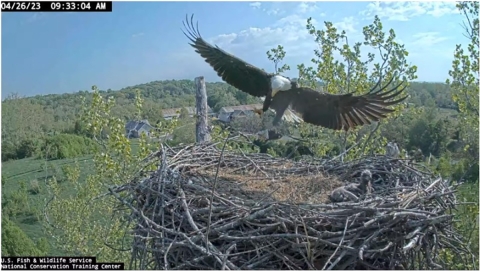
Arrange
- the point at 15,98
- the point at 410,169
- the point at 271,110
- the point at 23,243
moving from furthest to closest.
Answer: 1. the point at 15,98
2. the point at 23,243
3. the point at 271,110
4. the point at 410,169

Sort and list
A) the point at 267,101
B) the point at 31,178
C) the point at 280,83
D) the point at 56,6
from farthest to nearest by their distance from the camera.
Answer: the point at 31,178, the point at 267,101, the point at 280,83, the point at 56,6

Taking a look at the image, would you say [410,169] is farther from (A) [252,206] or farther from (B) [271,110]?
(B) [271,110]

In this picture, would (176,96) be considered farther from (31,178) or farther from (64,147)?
(31,178)

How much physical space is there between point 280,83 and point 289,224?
7.75ft

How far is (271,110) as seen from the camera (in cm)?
603

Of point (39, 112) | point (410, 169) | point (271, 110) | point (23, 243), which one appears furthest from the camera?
point (39, 112)

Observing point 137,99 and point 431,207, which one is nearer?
point 431,207

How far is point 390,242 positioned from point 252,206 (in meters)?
0.99

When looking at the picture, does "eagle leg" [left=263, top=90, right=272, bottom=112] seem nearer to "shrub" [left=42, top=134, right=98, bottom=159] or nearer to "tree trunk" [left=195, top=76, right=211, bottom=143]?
"tree trunk" [left=195, top=76, right=211, bottom=143]

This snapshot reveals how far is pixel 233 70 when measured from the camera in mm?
6020

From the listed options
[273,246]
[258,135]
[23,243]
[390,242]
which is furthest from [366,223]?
[23,243]

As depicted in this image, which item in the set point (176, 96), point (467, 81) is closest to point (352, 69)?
point (467, 81)

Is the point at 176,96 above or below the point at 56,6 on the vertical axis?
below

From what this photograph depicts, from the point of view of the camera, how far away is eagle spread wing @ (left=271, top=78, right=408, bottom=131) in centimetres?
507
